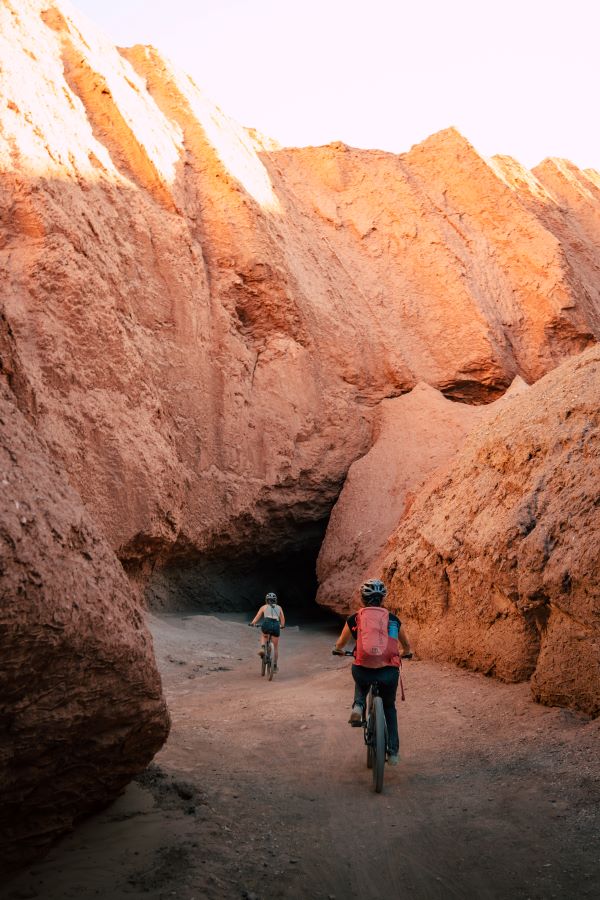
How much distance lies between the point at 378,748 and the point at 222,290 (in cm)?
1226

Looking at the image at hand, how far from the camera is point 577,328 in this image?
62.0ft

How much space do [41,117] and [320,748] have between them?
12.1 m

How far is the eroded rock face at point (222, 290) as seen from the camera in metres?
12.4

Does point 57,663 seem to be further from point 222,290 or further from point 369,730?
point 222,290

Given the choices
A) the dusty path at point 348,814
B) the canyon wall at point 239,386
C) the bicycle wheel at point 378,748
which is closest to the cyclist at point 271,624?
the canyon wall at point 239,386

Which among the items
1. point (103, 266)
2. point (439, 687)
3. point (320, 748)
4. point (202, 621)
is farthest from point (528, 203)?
point (320, 748)

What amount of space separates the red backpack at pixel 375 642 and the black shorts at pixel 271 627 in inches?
→ 166

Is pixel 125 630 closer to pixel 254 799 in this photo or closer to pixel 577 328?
pixel 254 799

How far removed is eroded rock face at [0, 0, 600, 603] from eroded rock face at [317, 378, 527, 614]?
75cm

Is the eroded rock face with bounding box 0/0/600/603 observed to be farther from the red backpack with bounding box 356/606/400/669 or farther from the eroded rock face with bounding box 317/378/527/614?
the red backpack with bounding box 356/606/400/669

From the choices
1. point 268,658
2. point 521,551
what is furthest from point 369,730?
point 268,658

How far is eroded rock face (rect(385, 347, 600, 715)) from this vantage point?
21.6ft

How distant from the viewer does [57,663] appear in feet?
11.5

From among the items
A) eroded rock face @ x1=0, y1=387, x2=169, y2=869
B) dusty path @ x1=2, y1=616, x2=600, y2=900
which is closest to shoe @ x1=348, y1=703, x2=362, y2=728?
dusty path @ x1=2, y1=616, x2=600, y2=900
